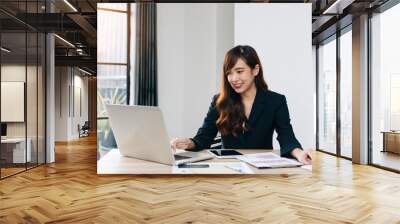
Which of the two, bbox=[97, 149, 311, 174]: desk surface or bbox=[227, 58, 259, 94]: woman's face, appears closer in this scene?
bbox=[97, 149, 311, 174]: desk surface

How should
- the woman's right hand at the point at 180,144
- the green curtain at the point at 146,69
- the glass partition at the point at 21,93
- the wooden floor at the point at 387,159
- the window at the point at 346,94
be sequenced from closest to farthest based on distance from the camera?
1. the woman's right hand at the point at 180,144
2. the green curtain at the point at 146,69
3. the glass partition at the point at 21,93
4. the wooden floor at the point at 387,159
5. the window at the point at 346,94

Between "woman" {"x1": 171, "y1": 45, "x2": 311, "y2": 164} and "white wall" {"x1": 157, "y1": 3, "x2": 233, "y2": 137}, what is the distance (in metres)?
0.57

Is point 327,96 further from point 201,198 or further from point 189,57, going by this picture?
point 189,57

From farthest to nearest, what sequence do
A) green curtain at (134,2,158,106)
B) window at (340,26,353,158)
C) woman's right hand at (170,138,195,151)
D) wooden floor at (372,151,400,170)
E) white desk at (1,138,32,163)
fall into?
1. window at (340,26,353,158)
2. wooden floor at (372,151,400,170)
3. white desk at (1,138,32,163)
4. green curtain at (134,2,158,106)
5. woman's right hand at (170,138,195,151)

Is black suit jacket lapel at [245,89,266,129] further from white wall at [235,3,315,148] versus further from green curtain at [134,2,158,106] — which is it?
green curtain at [134,2,158,106]

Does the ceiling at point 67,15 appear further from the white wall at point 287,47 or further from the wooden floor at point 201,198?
the wooden floor at point 201,198

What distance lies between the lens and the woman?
Result: 3.08 m

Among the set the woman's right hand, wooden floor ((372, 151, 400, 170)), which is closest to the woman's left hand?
the woman's right hand

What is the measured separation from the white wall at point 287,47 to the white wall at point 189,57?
23 centimetres

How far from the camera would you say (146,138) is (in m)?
2.45

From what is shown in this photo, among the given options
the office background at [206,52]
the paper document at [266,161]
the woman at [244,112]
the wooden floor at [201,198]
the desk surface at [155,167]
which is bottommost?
the wooden floor at [201,198]

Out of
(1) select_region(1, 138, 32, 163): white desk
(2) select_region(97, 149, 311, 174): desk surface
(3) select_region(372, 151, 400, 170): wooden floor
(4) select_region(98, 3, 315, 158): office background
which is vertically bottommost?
(3) select_region(372, 151, 400, 170): wooden floor

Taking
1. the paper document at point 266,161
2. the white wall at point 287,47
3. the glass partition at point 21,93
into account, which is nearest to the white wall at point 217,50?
the white wall at point 287,47

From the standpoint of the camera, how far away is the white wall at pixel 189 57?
3.86 m
